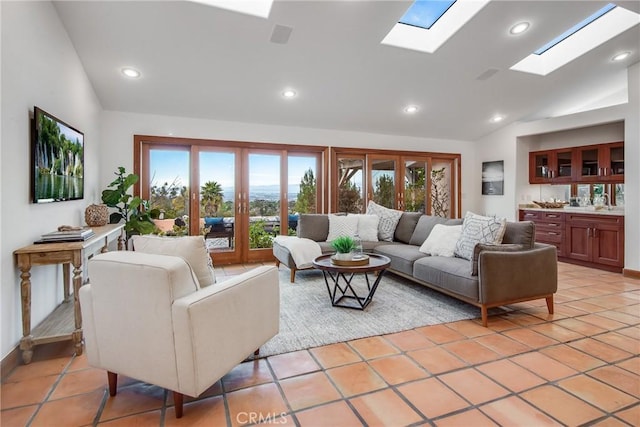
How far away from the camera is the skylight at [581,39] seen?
3818mm

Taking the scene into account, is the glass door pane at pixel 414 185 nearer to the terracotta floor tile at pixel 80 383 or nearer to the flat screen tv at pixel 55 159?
the flat screen tv at pixel 55 159

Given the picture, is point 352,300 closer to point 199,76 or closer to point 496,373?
point 496,373

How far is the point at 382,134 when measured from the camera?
626 centimetres

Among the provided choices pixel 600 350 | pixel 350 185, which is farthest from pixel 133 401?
pixel 350 185

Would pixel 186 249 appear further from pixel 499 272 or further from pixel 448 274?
pixel 499 272

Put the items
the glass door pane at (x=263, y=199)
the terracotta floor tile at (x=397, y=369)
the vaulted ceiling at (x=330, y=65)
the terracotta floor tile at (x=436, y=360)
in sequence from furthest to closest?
the glass door pane at (x=263, y=199) → the vaulted ceiling at (x=330, y=65) → the terracotta floor tile at (x=436, y=360) → the terracotta floor tile at (x=397, y=369)

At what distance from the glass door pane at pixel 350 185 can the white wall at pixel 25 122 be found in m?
4.02

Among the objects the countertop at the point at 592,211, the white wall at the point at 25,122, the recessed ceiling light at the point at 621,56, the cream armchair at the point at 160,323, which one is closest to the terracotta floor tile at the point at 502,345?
the cream armchair at the point at 160,323

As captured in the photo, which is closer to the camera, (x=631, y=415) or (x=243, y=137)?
(x=631, y=415)

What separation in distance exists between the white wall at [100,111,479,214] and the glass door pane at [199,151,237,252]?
0.37 meters

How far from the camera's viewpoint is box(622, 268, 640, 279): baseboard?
4.38 meters

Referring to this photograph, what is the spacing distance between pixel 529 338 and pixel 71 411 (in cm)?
302

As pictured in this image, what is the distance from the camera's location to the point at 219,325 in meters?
1.66

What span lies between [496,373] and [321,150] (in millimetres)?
4479
